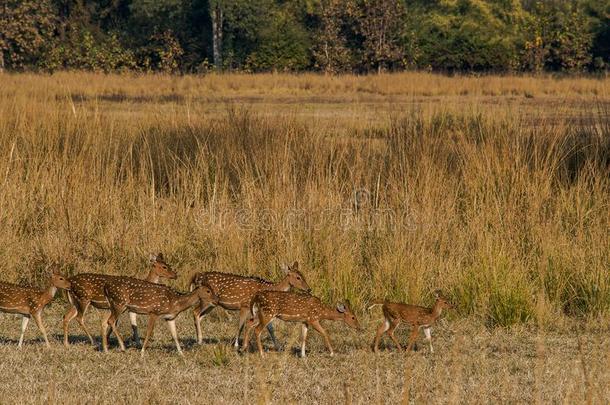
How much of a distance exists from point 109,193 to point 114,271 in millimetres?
1533

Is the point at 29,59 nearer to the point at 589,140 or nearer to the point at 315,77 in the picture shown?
the point at 315,77

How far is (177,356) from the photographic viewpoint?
27.3ft

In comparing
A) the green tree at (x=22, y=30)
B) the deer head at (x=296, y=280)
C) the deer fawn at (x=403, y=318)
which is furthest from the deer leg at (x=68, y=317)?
the green tree at (x=22, y=30)

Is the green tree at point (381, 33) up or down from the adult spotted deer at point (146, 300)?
down

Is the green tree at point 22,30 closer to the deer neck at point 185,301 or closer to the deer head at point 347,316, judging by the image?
the deer neck at point 185,301

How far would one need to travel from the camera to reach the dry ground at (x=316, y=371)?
7223 mm

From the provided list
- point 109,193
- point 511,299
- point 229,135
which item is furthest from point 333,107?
point 511,299

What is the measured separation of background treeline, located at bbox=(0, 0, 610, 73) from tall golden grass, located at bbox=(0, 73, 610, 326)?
112ft

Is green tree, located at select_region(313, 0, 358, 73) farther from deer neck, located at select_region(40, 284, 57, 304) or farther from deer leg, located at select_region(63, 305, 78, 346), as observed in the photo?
deer neck, located at select_region(40, 284, 57, 304)

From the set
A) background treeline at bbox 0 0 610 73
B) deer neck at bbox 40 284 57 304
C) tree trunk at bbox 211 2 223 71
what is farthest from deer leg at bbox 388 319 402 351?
tree trunk at bbox 211 2 223 71

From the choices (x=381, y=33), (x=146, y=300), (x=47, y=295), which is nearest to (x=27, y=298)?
(x=47, y=295)

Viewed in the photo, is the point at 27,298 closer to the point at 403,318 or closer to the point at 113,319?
the point at 113,319

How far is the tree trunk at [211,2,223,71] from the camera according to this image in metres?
49.5

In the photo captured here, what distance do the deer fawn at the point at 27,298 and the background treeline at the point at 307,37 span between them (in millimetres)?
39183
